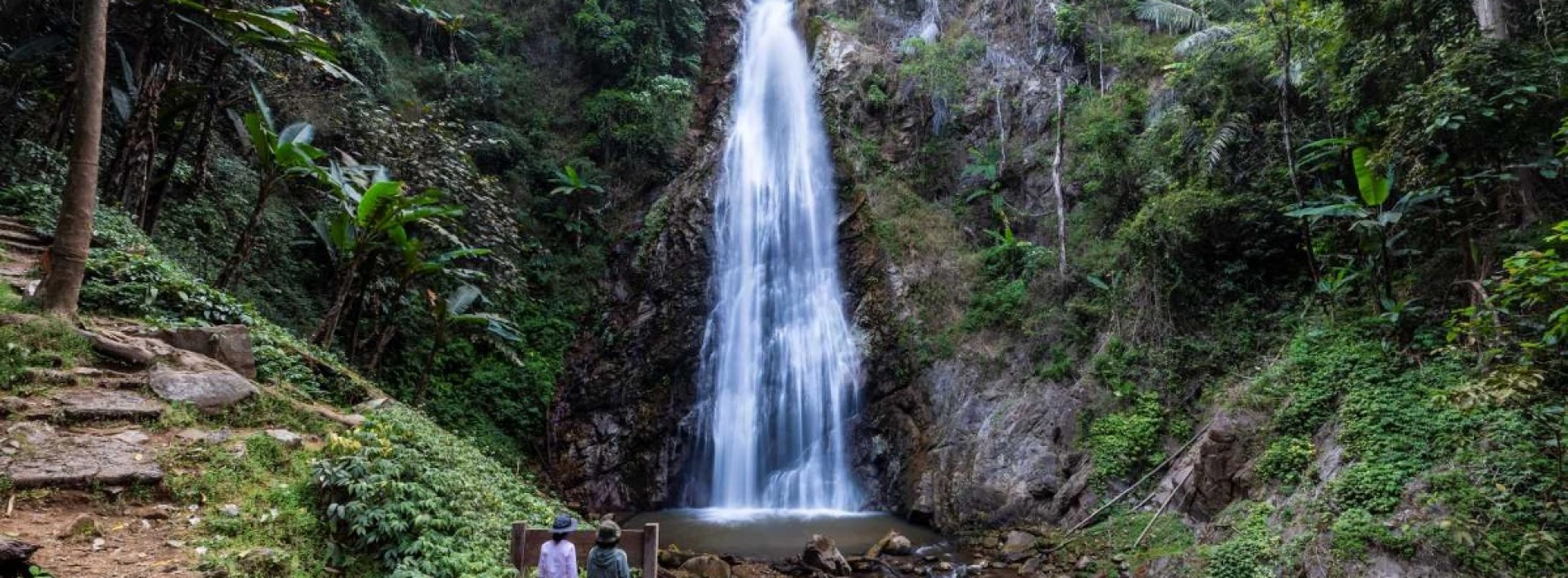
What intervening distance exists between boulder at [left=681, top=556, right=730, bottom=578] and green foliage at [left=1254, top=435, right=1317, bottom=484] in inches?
253

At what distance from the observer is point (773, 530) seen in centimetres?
1193

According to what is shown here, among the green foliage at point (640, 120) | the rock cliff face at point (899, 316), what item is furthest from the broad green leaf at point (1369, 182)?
the green foliage at point (640, 120)

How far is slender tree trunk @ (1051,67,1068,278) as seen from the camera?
13.8 metres

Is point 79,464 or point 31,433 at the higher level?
point 31,433

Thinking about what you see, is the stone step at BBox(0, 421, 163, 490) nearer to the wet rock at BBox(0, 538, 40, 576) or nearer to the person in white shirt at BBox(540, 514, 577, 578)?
the wet rock at BBox(0, 538, 40, 576)

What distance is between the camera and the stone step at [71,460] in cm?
473

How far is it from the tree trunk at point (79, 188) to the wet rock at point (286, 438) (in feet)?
7.60

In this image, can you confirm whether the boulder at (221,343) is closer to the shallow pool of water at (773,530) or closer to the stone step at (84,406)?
the stone step at (84,406)

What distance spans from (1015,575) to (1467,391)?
524cm

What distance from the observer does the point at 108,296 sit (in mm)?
7105

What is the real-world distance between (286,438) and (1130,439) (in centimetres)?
1028

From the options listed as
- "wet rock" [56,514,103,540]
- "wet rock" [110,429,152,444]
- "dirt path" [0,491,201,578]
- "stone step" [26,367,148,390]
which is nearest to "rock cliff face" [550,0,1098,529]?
"stone step" [26,367,148,390]

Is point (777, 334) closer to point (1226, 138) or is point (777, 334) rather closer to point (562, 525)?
point (1226, 138)

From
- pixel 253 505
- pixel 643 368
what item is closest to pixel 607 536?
pixel 253 505
